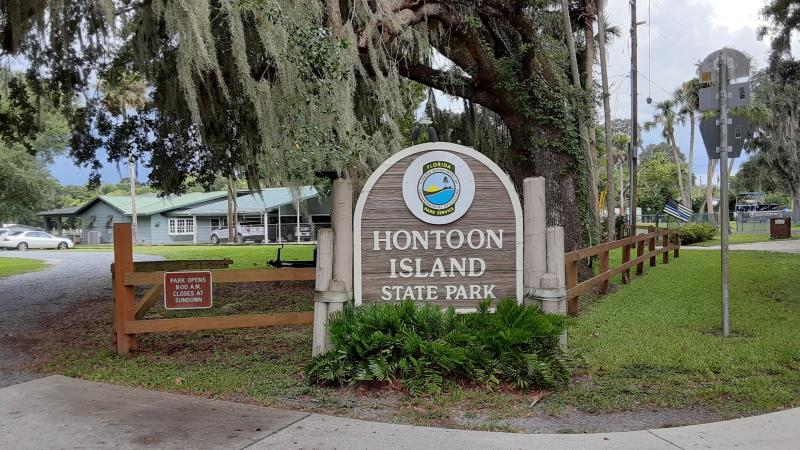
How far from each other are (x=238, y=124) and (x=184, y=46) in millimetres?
3695

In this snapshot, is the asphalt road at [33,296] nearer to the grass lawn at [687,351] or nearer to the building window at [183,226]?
the grass lawn at [687,351]

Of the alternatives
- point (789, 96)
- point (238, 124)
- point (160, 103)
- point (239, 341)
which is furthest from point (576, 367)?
point (789, 96)

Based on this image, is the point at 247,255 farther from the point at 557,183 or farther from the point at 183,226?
the point at 183,226

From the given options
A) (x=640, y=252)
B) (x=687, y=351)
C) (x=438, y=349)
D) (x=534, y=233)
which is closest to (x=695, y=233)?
(x=640, y=252)

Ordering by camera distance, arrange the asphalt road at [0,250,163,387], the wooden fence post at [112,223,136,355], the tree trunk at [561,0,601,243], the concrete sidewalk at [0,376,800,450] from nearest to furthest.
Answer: the concrete sidewalk at [0,376,800,450] → the wooden fence post at [112,223,136,355] → the asphalt road at [0,250,163,387] → the tree trunk at [561,0,601,243]

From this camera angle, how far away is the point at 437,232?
18.7 feet

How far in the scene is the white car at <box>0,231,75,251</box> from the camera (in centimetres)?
3634

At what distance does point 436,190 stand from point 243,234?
35.7 meters

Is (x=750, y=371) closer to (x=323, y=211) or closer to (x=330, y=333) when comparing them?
(x=330, y=333)

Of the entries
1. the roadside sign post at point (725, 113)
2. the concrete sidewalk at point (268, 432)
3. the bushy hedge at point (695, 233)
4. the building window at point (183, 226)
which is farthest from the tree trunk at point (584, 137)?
the building window at point (183, 226)

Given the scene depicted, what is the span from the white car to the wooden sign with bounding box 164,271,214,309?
118 feet

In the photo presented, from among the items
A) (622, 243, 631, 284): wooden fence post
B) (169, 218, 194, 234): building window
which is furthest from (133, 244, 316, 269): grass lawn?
(169, 218, 194, 234): building window

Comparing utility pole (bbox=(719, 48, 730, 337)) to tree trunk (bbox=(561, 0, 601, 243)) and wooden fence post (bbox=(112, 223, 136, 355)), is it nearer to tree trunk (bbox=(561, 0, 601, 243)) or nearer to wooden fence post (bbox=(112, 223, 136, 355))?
tree trunk (bbox=(561, 0, 601, 243))

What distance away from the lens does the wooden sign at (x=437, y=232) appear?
18.6 ft
